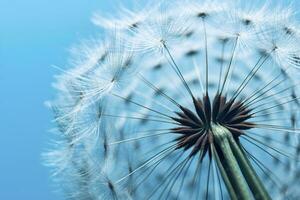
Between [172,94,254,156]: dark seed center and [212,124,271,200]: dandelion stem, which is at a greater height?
[172,94,254,156]: dark seed center

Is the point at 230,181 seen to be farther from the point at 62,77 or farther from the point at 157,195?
the point at 62,77

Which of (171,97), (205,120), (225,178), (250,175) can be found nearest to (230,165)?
(225,178)

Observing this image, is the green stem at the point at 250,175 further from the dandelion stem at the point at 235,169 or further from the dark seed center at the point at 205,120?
the dark seed center at the point at 205,120

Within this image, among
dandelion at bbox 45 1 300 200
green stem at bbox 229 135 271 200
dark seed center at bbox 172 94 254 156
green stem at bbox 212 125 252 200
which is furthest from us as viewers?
dandelion at bbox 45 1 300 200

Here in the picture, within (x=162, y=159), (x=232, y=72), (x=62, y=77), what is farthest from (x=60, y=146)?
(x=232, y=72)

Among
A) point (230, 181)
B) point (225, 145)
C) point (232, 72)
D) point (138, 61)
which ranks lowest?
point (230, 181)

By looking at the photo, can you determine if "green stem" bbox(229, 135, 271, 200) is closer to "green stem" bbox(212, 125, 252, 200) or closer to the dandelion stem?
the dandelion stem

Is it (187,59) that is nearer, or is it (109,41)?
(109,41)

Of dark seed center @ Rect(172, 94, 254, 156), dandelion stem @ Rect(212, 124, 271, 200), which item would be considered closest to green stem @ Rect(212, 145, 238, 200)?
dandelion stem @ Rect(212, 124, 271, 200)

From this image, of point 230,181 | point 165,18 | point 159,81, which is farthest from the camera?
point 159,81

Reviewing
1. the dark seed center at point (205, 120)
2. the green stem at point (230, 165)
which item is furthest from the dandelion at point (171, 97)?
the green stem at point (230, 165)
